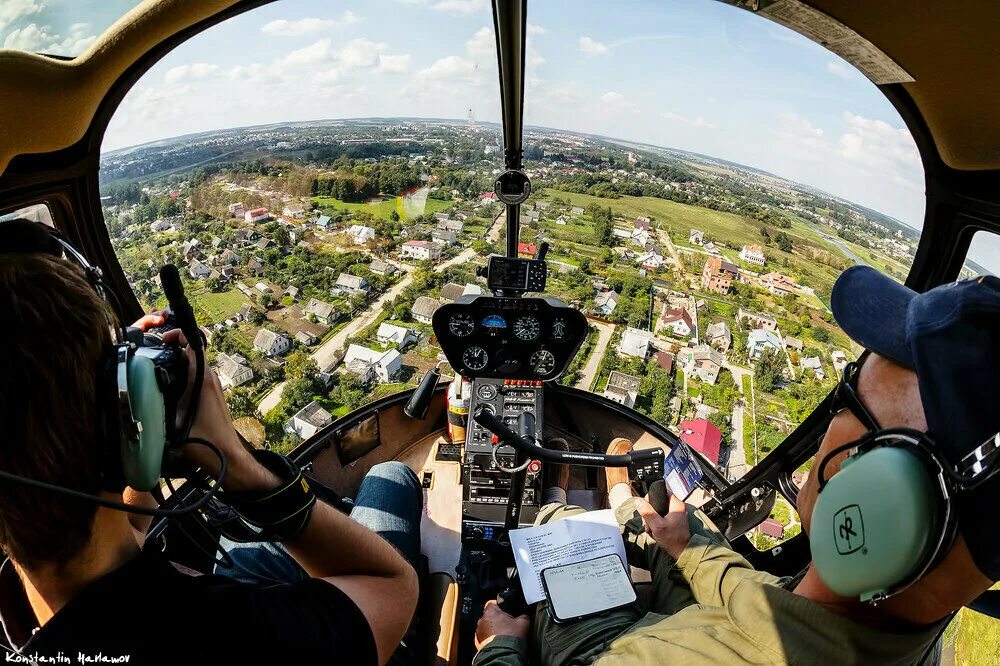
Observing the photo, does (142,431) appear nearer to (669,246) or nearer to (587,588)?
(587,588)

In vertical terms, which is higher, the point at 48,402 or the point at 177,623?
the point at 48,402

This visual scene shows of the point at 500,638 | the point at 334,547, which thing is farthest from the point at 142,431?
the point at 500,638

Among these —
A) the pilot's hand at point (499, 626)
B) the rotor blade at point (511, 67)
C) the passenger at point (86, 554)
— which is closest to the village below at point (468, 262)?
the rotor blade at point (511, 67)

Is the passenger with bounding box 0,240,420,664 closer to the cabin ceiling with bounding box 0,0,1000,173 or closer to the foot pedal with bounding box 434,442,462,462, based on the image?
the cabin ceiling with bounding box 0,0,1000,173

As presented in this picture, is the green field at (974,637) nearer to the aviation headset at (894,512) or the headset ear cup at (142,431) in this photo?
the aviation headset at (894,512)

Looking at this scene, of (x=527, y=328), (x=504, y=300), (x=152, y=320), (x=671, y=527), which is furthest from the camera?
(x=527, y=328)
